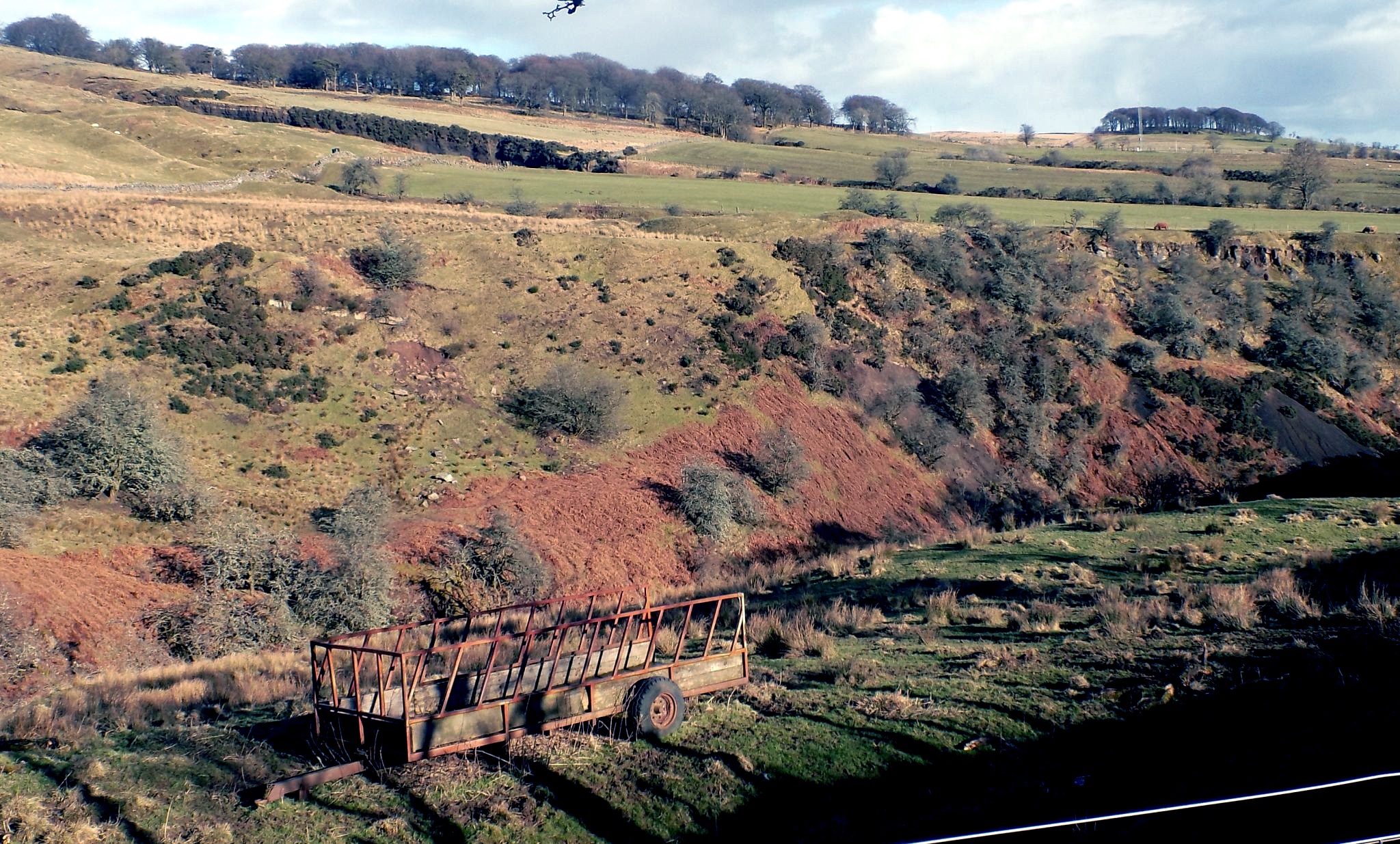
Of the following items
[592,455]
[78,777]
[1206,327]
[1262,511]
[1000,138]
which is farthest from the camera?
[1000,138]

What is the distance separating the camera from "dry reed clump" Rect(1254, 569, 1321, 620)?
12578 mm

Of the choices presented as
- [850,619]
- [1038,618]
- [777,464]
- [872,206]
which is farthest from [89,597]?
[872,206]

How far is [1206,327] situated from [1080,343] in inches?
309

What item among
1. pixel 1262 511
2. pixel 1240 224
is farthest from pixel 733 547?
pixel 1240 224

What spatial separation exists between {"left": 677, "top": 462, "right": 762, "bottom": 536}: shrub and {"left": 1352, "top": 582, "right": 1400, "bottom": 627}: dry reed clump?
636 inches

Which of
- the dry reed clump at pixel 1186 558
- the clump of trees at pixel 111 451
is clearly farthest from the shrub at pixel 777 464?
the clump of trees at pixel 111 451

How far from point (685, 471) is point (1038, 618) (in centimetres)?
1499

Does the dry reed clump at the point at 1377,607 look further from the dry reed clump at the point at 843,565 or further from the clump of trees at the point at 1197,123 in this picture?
the clump of trees at the point at 1197,123

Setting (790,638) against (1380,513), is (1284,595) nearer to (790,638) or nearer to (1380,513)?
(790,638)

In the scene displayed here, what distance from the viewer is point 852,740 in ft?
32.2

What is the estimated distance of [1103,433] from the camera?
36281 millimetres

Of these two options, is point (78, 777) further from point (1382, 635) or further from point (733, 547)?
point (733, 547)

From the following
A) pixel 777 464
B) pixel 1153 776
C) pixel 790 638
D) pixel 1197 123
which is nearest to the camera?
pixel 1153 776

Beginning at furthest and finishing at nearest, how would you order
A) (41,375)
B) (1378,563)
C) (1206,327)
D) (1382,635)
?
1. (1206,327)
2. (41,375)
3. (1378,563)
4. (1382,635)
